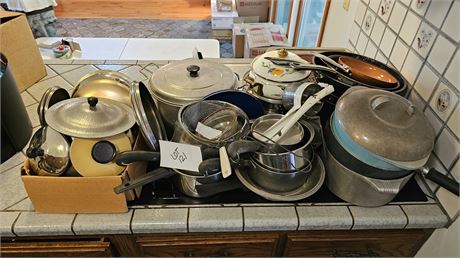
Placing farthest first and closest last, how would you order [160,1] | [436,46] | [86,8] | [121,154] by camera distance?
[160,1] < [86,8] < [436,46] < [121,154]

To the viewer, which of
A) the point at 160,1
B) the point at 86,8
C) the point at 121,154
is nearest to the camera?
the point at 121,154

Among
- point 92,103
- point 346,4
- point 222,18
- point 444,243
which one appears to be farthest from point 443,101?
A: point 222,18

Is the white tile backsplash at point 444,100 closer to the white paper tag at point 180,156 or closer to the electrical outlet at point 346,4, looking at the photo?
the white paper tag at point 180,156

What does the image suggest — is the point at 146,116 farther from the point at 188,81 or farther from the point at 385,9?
the point at 385,9

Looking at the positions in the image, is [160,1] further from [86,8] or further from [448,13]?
[448,13]

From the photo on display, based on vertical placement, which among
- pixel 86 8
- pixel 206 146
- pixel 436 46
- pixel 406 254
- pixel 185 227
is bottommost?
pixel 86 8

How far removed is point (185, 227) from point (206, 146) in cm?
19

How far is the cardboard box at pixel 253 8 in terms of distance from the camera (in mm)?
3533

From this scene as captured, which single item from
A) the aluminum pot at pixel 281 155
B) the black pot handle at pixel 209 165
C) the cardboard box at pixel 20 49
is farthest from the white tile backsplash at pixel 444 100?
the cardboard box at pixel 20 49

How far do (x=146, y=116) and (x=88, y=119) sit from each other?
116mm

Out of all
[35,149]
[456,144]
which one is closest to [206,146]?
[35,149]

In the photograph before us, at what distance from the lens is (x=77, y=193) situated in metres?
0.64

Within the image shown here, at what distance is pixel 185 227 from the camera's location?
672mm

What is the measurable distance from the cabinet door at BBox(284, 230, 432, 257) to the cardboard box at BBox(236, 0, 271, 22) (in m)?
3.26
